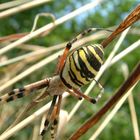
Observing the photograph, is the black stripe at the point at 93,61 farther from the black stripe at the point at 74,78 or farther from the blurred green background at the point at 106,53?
the blurred green background at the point at 106,53

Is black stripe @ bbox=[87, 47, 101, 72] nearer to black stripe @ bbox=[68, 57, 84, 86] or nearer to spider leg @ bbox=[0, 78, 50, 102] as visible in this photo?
black stripe @ bbox=[68, 57, 84, 86]

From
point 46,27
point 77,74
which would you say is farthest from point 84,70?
point 46,27

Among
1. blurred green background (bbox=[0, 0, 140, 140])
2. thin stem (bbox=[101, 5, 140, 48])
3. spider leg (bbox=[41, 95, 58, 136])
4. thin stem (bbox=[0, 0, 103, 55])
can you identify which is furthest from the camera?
blurred green background (bbox=[0, 0, 140, 140])

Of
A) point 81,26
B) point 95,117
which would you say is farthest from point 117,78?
point 95,117

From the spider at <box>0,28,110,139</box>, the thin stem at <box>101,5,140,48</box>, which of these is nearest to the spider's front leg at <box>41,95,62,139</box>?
the spider at <box>0,28,110,139</box>

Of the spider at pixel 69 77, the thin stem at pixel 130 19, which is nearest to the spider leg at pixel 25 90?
the spider at pixel 69 77

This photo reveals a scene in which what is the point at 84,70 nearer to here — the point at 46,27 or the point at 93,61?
the point at 93,61

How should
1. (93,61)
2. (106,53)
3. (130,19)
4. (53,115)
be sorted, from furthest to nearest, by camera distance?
(106,53), (53,115), (93,61), (130,19)
